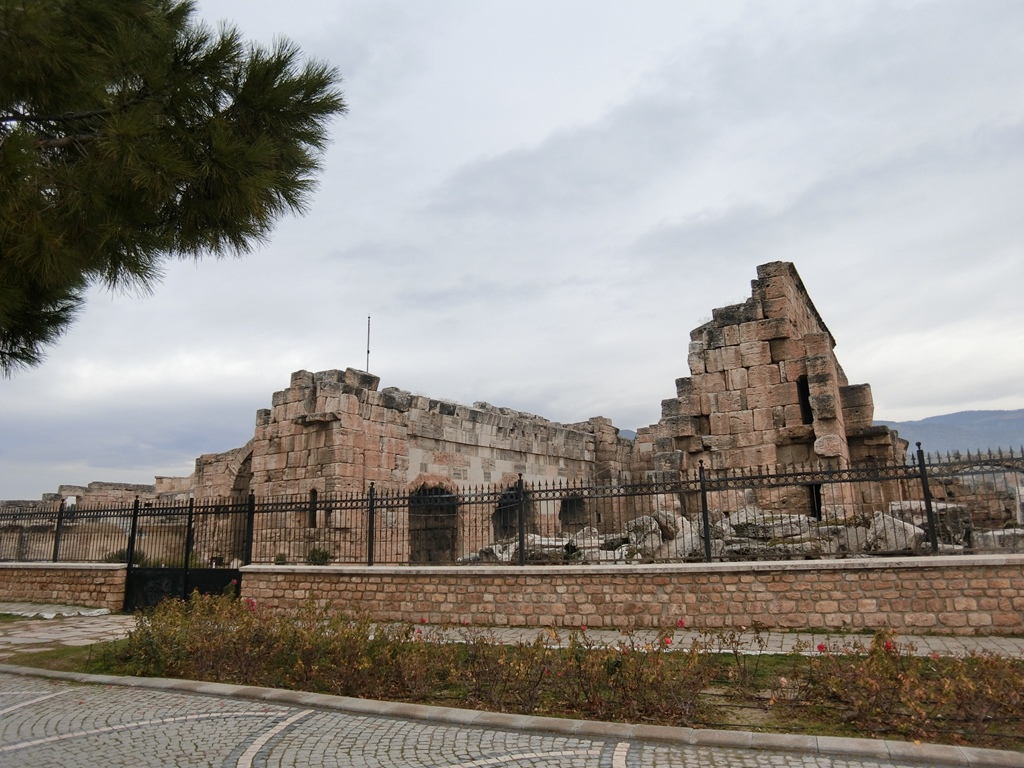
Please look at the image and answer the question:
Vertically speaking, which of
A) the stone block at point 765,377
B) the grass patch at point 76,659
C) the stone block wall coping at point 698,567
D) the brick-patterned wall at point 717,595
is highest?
the stone block at point 765,377

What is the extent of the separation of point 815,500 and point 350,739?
10.5 meters

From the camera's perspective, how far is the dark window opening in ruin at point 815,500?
13.5 metres

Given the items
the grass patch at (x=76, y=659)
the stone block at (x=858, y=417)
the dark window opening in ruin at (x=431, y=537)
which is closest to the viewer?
the grass patch at (x=76, y=659)

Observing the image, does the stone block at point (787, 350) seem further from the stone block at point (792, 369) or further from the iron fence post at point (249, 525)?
the iron fence post at point (249, 525)

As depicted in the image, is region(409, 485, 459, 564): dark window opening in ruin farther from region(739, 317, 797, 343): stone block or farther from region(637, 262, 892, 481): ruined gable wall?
region(739, 317, 797, 343): stone block

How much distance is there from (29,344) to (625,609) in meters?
7.94

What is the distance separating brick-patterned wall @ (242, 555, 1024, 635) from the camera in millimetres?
8984

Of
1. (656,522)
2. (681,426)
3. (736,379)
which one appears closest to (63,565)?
(656,522)

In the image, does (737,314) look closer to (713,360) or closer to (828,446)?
(713,360)

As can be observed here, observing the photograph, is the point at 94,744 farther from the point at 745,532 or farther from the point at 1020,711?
the point at 745,532

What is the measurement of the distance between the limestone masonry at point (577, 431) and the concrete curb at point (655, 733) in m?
8.59

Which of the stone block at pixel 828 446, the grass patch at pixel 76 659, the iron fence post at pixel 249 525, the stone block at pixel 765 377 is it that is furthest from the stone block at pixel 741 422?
the grass patch at pixel 76 659

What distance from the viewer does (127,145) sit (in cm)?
551

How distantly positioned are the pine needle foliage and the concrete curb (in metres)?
3.95
